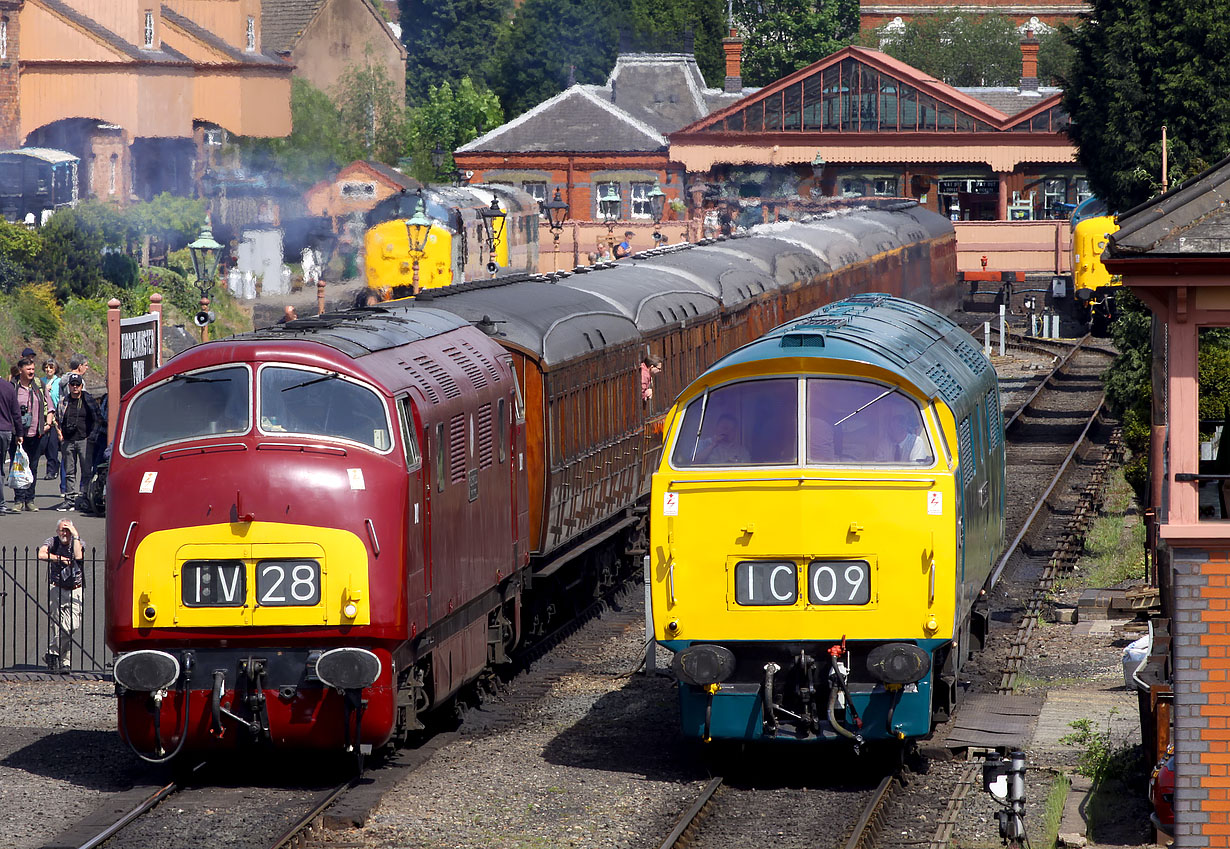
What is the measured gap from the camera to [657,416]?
851 inches

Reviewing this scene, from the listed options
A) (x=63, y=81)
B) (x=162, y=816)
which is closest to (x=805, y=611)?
(x=162, y=816)

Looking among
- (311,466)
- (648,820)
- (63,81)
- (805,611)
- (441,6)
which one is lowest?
(648,820)

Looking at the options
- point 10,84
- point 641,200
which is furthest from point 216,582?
point 641,200

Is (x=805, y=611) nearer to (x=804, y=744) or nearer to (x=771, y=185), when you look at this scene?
(x=804, y=744)

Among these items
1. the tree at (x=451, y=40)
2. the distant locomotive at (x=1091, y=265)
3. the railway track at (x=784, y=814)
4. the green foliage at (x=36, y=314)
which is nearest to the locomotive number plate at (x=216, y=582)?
the railway track at (x=784, y=814)

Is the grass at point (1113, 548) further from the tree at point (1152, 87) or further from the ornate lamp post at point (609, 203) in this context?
the ornate lamp post at point (609, 203)

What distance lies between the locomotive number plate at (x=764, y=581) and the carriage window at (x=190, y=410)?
10.6ft

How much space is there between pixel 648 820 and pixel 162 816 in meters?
Answer: 2.95

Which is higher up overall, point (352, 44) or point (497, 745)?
point (352, 44)

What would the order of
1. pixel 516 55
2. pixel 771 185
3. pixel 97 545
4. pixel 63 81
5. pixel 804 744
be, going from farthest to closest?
pixel 516 55
pixel 771 185
pixel 63 81
pixel 97 545
pixel 804 744

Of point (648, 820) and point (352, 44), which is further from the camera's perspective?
point (352, 44)

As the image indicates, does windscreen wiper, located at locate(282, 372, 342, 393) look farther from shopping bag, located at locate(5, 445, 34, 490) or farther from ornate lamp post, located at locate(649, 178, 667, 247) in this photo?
ornate lamp post, located at locate(649, 178, 667, 247)

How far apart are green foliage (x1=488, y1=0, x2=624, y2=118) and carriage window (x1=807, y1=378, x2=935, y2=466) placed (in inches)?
3304

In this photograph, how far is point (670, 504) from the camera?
1263cm
